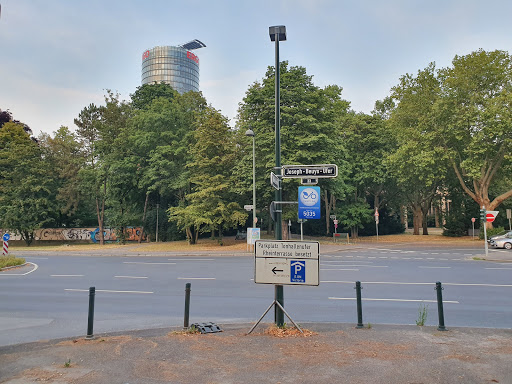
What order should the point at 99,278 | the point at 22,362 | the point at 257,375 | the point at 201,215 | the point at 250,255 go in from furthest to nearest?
1. the point at 201,215
2. the point at 250,255
3. the point at 99,278
4. the point at 22,362
5. the point at 257,375

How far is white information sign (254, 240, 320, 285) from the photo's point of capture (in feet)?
22.2

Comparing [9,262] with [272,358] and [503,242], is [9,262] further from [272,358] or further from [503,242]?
[503,242]

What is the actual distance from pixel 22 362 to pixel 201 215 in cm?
2510

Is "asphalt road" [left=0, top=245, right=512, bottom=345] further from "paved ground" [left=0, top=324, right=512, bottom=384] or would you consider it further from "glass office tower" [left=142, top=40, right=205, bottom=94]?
"glass office tower" [left=142, top=40, right=205, bottom=94]

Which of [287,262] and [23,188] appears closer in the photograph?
[287,262]

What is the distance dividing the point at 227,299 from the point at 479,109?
3251 cm

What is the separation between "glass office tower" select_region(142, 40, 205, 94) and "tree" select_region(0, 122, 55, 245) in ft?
368

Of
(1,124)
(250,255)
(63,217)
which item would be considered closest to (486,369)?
(250,255)

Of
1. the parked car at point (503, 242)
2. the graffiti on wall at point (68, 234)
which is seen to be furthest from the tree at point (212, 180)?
the graffiti on wall at point (68, 234)

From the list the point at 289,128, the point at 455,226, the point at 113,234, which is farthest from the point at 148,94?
the point at 455,226

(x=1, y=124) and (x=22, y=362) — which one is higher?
(x=1, y=124)

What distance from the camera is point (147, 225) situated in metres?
44.1

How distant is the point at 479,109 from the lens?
32.7m

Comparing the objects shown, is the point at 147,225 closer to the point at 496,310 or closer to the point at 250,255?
the point at 250,255
